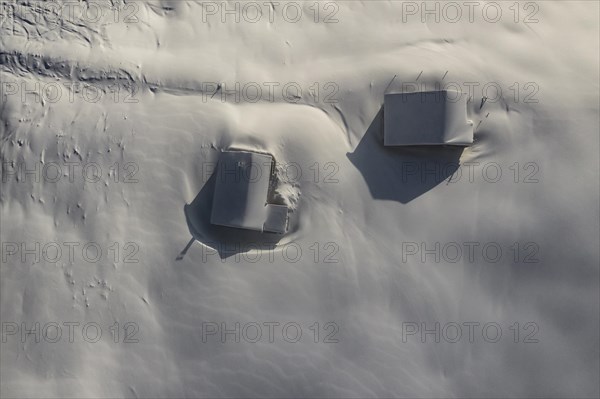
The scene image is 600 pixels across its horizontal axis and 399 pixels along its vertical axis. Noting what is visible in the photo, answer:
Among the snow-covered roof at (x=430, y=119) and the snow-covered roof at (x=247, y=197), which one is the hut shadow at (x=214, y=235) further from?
the snow-covered roof at (x=430, y=119)

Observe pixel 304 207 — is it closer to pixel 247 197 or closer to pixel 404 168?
pixel 247 197

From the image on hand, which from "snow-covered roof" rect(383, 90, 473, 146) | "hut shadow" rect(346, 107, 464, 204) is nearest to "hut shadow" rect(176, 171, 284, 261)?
"hut shadow" rect(346, 107, 464, 204)

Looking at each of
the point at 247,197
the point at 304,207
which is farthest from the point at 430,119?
the point at 247,197

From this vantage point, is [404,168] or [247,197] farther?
[404,168]

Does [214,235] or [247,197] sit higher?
[247,197]

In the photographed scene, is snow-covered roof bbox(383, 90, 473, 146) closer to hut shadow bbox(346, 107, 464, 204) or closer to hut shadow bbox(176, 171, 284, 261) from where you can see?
hut shadow bbox(346, 107, 464, 204)

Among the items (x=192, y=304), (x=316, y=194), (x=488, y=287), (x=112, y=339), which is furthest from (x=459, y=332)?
(x=112, y=339)
